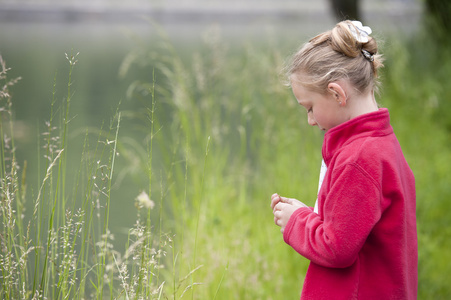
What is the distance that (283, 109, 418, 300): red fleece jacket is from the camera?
133cm

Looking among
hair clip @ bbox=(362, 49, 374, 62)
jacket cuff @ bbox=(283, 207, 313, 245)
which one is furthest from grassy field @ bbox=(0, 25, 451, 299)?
hair clip @ bbox=(362, 49, 374, 62)

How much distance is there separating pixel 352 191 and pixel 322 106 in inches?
9.4

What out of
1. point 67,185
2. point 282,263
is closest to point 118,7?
point 67,185

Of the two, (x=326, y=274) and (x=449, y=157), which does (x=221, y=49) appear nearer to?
(x=449, y=157)

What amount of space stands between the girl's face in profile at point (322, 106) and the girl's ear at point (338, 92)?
14 millimetres

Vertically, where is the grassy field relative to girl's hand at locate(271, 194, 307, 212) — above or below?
below

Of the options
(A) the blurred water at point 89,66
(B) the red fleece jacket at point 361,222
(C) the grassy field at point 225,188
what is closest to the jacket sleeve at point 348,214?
(B) the red fleece jacket at point 361,222

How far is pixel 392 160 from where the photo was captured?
4.50 feet

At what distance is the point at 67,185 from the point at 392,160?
12.9ft

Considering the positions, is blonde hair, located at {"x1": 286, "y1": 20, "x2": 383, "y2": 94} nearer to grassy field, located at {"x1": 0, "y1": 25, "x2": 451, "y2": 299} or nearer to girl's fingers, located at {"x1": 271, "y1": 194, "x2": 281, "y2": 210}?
girl's fingers, located at {"x1": 271, "y1": 194, "x2": 281, "y2": 210}

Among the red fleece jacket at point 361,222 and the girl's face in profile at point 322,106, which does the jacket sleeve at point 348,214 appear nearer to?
the red fleece jacket at point 361,222

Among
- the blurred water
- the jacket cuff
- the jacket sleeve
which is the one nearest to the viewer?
the jacket sleeve

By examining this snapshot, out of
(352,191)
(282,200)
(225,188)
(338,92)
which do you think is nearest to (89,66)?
(225,188)

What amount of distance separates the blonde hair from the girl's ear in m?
0.02
